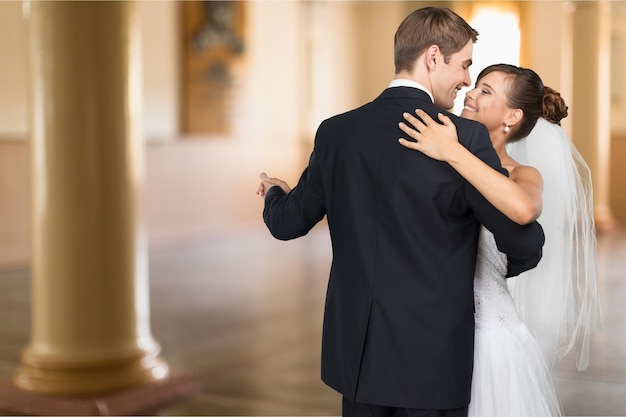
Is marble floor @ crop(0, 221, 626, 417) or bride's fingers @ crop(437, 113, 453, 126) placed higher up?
bride's fingers @ crop(437, 113, 453, 126)

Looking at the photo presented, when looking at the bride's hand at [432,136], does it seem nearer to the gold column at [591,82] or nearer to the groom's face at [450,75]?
the groom's face at [450,75]

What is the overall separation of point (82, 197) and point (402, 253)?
105 inches

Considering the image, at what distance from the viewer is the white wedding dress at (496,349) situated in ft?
7.47

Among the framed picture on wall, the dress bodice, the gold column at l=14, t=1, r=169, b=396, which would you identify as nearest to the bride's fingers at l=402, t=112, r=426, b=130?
the dress bodice

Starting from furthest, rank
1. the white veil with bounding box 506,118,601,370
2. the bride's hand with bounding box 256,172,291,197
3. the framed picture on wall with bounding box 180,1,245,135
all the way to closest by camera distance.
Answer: the framed picture on wall with bounding box 180,1,245,135 → the white veil with bounding box 506,118,601,370 → the bride's hand with bounding box 256,172,291,197

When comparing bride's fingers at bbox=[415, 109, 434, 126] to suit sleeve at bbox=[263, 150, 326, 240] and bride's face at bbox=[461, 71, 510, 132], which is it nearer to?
suit sleeve at bbox=[263, 150, 326, 240]

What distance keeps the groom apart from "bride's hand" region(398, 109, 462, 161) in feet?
0.14

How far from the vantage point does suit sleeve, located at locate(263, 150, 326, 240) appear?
2.20 metres

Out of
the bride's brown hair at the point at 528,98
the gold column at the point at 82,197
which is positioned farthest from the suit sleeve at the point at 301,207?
the gold column at the point at 82,197

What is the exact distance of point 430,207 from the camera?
198 cm

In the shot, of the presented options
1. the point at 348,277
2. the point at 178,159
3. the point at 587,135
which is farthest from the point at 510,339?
the point at 587,135

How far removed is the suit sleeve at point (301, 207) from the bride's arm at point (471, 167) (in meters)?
0.31

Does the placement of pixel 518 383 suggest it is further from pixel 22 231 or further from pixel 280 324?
pixel 22 231

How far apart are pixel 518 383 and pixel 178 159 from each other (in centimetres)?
940
